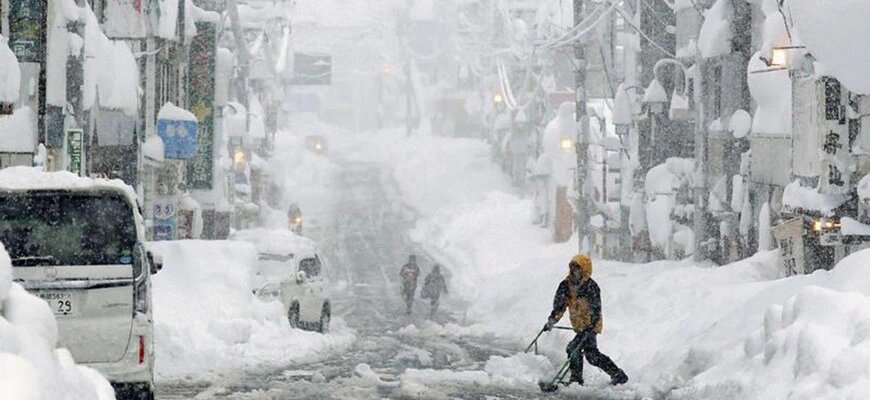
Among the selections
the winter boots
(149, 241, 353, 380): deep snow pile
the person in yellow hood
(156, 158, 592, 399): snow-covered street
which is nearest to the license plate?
(156, 158, 592, 399): snow-covered street

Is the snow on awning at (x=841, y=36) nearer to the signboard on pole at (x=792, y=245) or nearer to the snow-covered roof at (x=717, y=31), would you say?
the signboard on pole at (x=792, y=245)

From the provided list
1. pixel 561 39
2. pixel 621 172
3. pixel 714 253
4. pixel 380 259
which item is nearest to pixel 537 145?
pixel 380 259

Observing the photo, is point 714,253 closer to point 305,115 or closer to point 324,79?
point 324,79

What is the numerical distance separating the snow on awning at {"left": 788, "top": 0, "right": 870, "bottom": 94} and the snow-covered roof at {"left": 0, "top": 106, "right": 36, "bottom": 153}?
11.0 m

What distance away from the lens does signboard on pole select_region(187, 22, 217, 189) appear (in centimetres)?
4341

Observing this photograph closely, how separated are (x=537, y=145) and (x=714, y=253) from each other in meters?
35.7

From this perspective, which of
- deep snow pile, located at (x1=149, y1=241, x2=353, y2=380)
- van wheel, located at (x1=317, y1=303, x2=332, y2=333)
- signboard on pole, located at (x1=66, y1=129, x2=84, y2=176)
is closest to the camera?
deep snow pile, located at (x1=149, y1=241, x2=353, y2=380)

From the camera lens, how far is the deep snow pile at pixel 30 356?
250 inches

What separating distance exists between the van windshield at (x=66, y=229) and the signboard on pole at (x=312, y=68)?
311ft

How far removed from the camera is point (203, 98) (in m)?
44.8

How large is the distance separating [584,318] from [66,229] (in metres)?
6.49

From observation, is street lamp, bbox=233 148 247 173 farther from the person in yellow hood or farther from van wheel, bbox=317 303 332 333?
the person in yellow hood

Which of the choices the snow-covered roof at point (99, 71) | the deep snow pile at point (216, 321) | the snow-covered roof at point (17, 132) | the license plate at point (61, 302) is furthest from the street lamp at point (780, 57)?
the license plate at point (61, 302)

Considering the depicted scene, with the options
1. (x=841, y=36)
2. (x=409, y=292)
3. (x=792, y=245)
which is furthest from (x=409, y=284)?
(x=841, y=36)
